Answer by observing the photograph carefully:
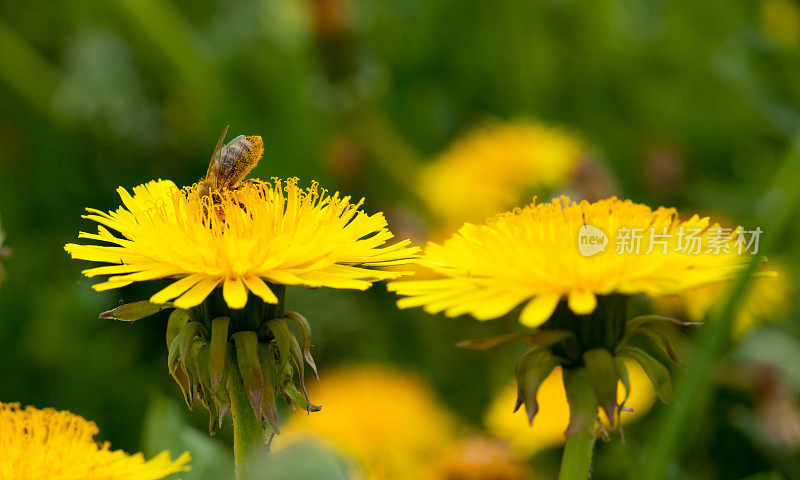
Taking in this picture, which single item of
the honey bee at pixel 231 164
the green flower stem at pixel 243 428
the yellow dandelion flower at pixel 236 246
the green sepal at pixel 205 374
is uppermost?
the honey bee at pixel 231 164

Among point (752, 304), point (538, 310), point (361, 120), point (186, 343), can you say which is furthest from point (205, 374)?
point (361, 120)

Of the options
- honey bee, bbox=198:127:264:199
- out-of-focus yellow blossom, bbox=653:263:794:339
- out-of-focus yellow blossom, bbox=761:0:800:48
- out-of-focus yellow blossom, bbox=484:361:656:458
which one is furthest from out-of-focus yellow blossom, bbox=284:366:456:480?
out-of-focus yellow blossom, bbox=761:0:800:48

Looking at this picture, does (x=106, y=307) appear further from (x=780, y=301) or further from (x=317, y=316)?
(x=780, y=301)

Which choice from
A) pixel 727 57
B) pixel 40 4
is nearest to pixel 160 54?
pixel 40 4

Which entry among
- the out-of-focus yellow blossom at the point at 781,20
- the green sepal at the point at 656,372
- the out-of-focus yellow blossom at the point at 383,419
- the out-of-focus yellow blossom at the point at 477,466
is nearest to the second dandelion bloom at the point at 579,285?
the green sepal at the point at 656,372

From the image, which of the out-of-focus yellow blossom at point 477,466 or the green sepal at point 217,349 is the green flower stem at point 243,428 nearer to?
the green sepal at point 217,349

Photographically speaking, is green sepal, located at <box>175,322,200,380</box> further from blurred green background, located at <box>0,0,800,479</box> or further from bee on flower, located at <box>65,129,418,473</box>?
blurred green background, located at <box>0,0,800,479</box>
